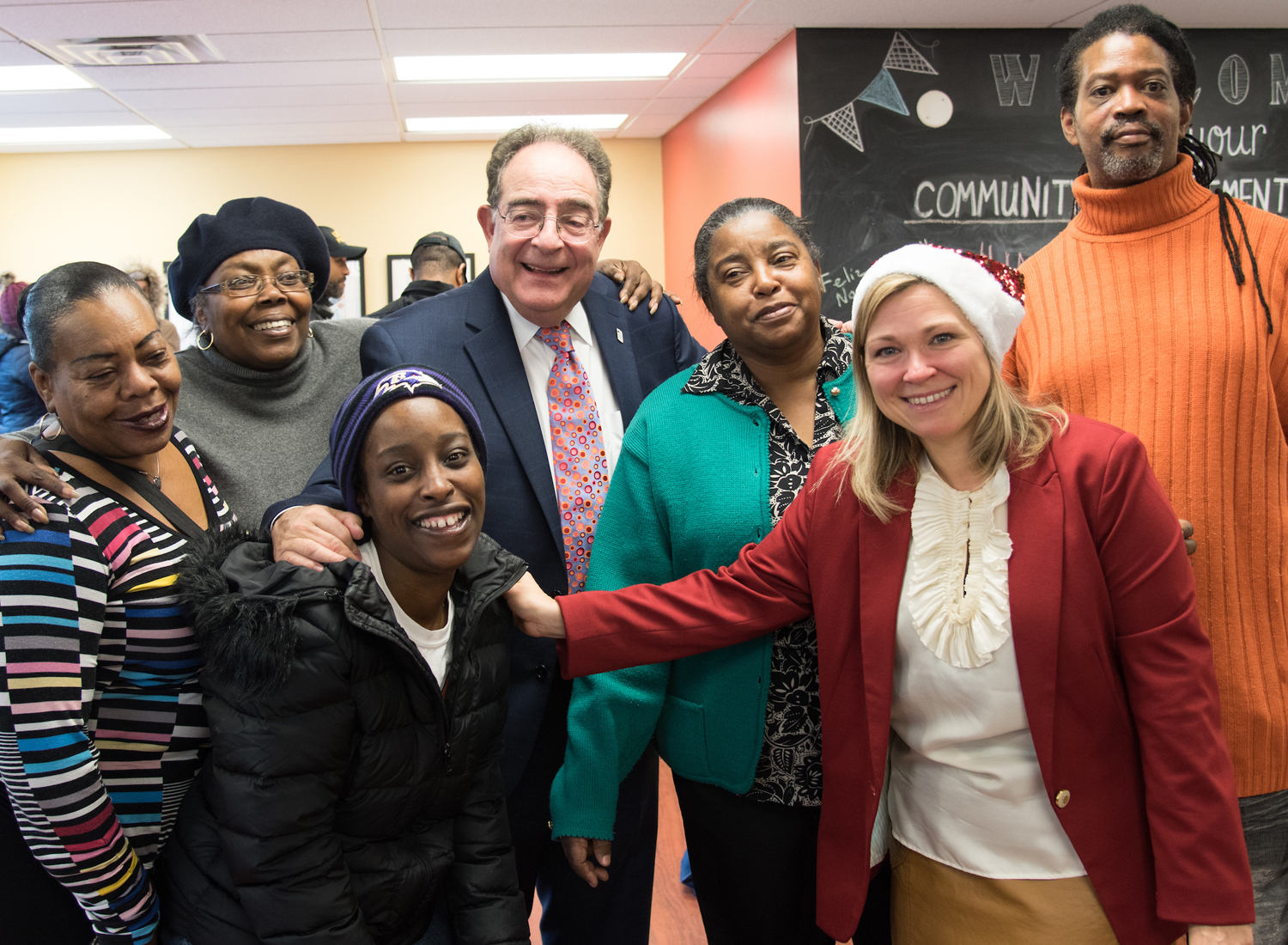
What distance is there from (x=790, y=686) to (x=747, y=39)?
444 centimetres

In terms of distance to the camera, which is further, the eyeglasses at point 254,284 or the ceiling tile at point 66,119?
the ceiling tile at point 66,119

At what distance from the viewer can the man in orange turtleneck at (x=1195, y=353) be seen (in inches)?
61.1

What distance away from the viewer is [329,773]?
1.25 meters

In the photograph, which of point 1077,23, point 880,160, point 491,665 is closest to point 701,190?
point 880,160

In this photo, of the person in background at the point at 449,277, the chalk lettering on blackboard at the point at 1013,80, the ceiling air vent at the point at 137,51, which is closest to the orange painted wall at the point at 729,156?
the chalk lettering on blackboard at the point at 1013,80

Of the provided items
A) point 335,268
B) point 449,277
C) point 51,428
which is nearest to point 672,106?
point 449,277

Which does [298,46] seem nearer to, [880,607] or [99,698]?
[99,698]

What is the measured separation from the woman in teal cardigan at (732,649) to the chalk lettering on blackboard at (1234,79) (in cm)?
481

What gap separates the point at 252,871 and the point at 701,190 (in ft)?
20.0

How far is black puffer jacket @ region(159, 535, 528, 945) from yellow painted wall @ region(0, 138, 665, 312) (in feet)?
21.9

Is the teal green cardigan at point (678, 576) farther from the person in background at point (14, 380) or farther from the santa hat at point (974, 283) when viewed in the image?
the person in background at point (14, 380)

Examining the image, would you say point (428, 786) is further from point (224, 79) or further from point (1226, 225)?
point (224, 79)

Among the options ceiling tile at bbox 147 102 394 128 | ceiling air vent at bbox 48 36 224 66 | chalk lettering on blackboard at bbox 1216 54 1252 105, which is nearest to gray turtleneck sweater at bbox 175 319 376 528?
ceiling air vent at bbox 48 36 224 66

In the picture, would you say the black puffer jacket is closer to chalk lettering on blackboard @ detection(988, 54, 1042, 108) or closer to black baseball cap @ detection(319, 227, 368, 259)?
black baseball cap @ detection(319, 227, 368, 259)
